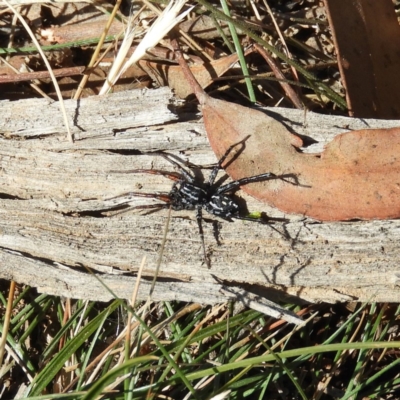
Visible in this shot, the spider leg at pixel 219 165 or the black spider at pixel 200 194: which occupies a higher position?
the spider leg at pixel 219 165

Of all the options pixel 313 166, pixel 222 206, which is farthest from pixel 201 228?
pixel 313 166

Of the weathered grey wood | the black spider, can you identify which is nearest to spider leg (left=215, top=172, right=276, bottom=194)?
the black spider

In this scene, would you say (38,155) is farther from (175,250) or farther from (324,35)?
(324,35)

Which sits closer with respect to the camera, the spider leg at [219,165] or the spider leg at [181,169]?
the spider leg at [219,165]

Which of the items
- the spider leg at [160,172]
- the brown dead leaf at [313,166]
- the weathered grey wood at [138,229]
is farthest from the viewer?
the spider leg at [160,172]

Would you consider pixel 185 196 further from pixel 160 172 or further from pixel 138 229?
pixel 138 229

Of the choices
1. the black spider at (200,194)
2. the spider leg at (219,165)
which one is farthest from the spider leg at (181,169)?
the spider leg at (219,165)

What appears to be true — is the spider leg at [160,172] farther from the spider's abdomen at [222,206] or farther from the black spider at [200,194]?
the spider's abdomen at [222,206]

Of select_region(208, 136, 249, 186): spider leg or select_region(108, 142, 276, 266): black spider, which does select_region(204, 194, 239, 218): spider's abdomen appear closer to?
select_region(108, 142, 276, 266): black spider
